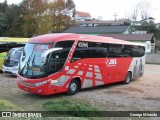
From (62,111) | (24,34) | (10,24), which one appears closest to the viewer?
(62,111)

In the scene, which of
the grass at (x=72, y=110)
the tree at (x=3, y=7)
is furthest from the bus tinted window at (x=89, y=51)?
the tree at (x=3, y=7)

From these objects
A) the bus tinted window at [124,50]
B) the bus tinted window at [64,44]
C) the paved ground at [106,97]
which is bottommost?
the paved ground at [106,97]

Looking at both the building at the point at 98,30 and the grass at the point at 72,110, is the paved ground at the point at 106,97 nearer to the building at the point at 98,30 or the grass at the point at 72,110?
the grass at the point at 72,110

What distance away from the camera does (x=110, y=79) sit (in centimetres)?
1789

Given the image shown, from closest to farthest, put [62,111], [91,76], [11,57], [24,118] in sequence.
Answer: [24,118]
[62,111]
[91,76]
[11,57]

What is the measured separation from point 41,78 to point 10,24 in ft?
211

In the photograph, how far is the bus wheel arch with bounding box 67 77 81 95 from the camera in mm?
14570

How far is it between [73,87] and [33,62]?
2521mm

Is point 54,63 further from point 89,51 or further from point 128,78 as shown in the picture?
point 128,78

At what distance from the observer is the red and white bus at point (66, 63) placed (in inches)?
520

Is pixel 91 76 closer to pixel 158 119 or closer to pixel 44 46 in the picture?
pixel 44 46

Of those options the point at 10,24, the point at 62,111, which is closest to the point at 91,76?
the point at 62,111

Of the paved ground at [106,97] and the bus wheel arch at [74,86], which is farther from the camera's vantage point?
the bus wheel arch at [74,86]

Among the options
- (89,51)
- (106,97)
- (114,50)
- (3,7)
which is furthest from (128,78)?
(3,7)
